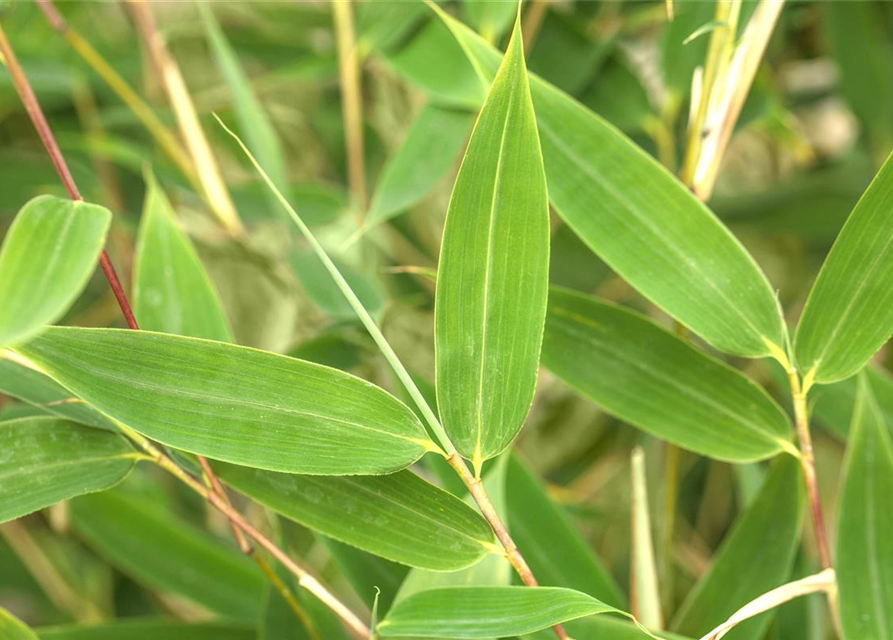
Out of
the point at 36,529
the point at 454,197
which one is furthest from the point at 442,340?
the point at 36,529

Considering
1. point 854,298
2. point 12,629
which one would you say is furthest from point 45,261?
point 854,298

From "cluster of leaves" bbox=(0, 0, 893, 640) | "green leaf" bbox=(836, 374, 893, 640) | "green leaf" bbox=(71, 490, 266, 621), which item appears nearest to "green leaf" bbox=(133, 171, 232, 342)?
"cluster of leaves" bbox=(0, 0, 893, 640)

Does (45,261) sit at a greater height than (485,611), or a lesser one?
greater

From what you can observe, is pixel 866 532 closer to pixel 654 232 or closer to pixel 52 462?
pixel 654 232

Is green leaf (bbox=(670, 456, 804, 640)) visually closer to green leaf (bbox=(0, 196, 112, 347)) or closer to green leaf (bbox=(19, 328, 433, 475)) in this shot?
green leaf (bbox=(19, 328, 433, 475))

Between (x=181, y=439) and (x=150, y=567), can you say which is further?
(x=150, y=567)

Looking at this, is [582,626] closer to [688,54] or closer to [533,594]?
[533,594]
